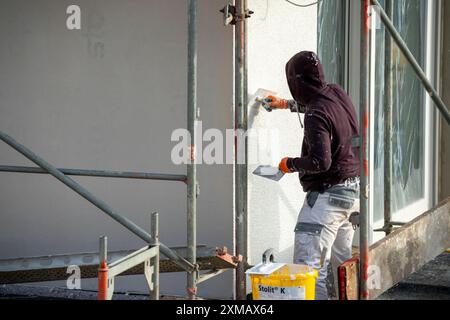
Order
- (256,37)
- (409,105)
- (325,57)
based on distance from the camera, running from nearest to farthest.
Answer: (256,37)
(325,57)
(409,105)

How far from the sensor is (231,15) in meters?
4.50

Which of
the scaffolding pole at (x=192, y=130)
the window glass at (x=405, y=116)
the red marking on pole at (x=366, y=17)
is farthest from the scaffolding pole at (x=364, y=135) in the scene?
the window glass at (x=405, y=116)

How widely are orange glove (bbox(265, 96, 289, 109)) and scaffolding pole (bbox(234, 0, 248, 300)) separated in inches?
11.3

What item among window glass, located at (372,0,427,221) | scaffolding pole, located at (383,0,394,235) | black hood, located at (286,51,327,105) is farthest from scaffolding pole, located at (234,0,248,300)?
window glass, located at (372,0,427,221)

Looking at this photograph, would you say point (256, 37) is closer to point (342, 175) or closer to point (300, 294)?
point (342, 175)

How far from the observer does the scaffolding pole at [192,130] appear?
13.0 feet

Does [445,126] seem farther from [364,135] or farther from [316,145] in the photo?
[364,135]

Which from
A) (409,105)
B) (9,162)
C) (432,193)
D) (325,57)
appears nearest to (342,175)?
(325,57)

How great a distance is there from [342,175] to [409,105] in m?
4.00

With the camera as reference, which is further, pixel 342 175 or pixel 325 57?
pixel 325 57

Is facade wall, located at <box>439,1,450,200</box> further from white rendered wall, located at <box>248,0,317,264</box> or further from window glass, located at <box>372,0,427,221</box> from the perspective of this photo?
white rendered wall, located at <box>248,0,317,264</box>

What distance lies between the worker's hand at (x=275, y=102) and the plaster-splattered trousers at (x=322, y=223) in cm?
76

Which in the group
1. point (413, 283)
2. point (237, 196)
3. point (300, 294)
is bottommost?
point (413, 283)
